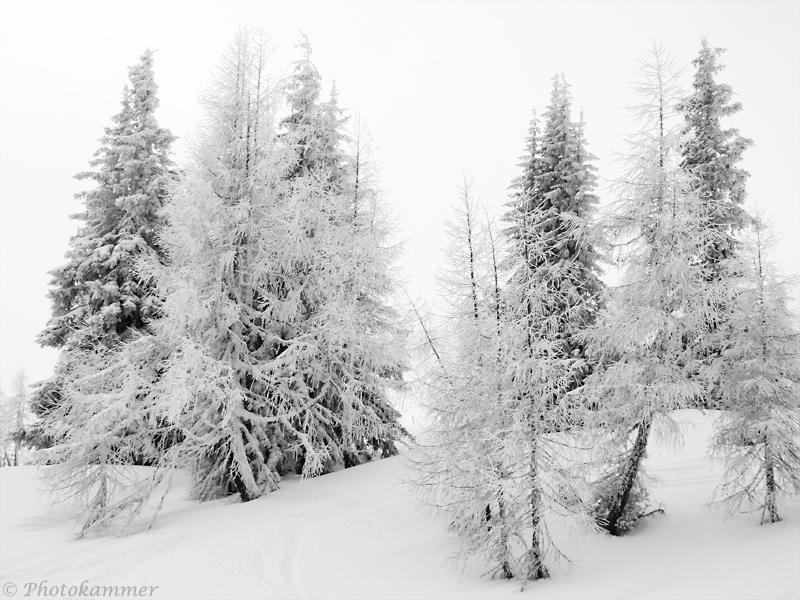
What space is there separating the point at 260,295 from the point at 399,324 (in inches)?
179

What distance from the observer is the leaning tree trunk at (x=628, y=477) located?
10001 millimetres

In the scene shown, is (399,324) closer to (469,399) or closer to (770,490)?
(469,399)

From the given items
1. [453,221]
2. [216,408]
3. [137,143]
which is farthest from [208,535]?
[137,143]

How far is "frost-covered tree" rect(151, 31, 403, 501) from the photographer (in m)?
13.8

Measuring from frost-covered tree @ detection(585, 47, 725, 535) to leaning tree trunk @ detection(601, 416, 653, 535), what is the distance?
0.02 metres

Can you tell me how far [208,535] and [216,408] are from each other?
9.98 feet

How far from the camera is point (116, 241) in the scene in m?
18.4

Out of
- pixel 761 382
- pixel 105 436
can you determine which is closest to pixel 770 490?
pixel 761 382

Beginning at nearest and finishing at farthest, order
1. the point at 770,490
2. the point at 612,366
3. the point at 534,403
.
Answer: the point at 534,403, the point at 770,490, the point at 612,366

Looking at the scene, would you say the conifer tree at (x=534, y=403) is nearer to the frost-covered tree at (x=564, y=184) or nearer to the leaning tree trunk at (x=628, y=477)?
the leaning tree trunk at (x=628, y=477)

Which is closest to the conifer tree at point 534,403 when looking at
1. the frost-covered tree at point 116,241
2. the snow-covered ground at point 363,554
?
the snow-covered ground at point 363,554

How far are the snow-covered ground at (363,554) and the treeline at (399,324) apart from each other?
69 cm

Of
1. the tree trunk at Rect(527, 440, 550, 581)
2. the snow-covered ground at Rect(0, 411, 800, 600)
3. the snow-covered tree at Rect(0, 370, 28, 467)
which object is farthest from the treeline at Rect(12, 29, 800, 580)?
the snow-covered tree at Rect(0, 370, 28, 467)

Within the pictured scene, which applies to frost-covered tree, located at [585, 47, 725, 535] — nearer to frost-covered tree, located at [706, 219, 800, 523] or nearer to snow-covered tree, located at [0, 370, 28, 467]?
frost-covered tree, located at [706, 219, 800, 523]
